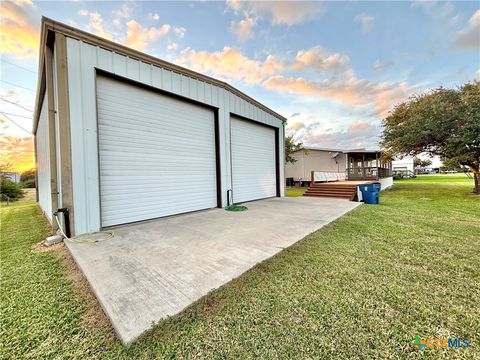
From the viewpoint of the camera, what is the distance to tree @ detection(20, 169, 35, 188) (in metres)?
22.8

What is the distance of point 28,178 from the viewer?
24.1 metres

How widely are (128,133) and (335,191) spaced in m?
9.38

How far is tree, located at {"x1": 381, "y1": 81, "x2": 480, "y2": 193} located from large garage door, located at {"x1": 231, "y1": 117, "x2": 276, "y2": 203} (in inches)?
346

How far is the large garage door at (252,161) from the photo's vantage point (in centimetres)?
808

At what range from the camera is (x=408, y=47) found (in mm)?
9508

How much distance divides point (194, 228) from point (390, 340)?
380 centimetres

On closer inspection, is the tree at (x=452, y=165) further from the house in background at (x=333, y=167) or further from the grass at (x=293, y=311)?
the grass at (x=293, y=311)

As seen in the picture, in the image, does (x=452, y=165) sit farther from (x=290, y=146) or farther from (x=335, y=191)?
(x=290, y=146)

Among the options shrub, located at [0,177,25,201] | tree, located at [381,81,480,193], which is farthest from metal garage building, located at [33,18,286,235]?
shrub, located at [0,177,25,201]

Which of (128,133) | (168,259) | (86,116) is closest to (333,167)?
(128,133)

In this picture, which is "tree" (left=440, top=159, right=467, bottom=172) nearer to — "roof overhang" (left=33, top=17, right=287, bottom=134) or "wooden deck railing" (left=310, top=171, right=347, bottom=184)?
"wooden deck railing" (left=310, top=171, right=347, bottom=184)

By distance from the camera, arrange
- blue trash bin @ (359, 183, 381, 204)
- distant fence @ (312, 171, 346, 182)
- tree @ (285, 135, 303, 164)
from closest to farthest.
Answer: blue trash bin @ (359, 183, 381, 204), distant fence @ (312, 171, 346, 182), tree @ (285, 135, 303, 164)

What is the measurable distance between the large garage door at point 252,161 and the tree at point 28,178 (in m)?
28.0

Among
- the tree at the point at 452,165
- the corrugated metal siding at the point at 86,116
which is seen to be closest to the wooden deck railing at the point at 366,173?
the tree at the point at 452,165
